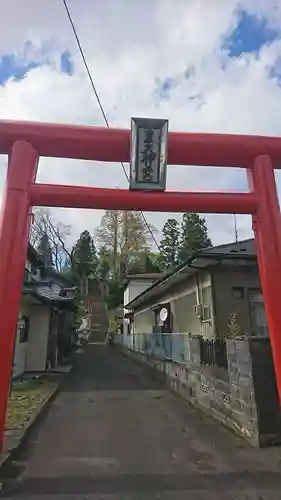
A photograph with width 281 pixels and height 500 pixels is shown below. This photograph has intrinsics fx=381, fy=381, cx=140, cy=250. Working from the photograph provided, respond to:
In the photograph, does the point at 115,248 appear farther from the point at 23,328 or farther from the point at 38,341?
the point at 23,328

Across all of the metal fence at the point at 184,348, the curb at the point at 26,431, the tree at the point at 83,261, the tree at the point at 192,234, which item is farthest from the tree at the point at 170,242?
the curb at the point at 26,431

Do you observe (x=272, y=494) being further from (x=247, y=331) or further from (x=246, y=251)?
(x=246, y=251)

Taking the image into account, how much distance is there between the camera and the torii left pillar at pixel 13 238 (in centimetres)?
500

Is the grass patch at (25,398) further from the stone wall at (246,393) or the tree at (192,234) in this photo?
the tree at (192,234)

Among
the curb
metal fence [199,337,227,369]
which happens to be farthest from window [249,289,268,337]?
the curb

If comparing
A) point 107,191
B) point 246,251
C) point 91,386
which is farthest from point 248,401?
point 91,386

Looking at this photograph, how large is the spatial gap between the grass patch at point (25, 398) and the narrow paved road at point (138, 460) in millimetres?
447

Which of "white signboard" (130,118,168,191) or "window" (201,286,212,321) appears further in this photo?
"window" (201,286,212,321)

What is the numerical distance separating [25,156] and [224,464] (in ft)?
17.5

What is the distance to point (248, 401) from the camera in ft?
21.2

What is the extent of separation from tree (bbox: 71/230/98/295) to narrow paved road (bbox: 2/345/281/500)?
150ft

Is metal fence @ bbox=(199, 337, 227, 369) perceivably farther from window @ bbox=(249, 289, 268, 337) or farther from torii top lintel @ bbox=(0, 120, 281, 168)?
torii top lintel @ bbox=(0, 120, 281, 168)

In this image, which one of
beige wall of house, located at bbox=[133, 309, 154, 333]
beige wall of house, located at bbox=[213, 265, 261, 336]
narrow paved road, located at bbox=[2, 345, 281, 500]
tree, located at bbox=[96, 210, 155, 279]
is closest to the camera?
narrow paved road, located at bbox=[2, 345, 281, 500]

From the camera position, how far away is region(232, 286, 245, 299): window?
38.4 ft
